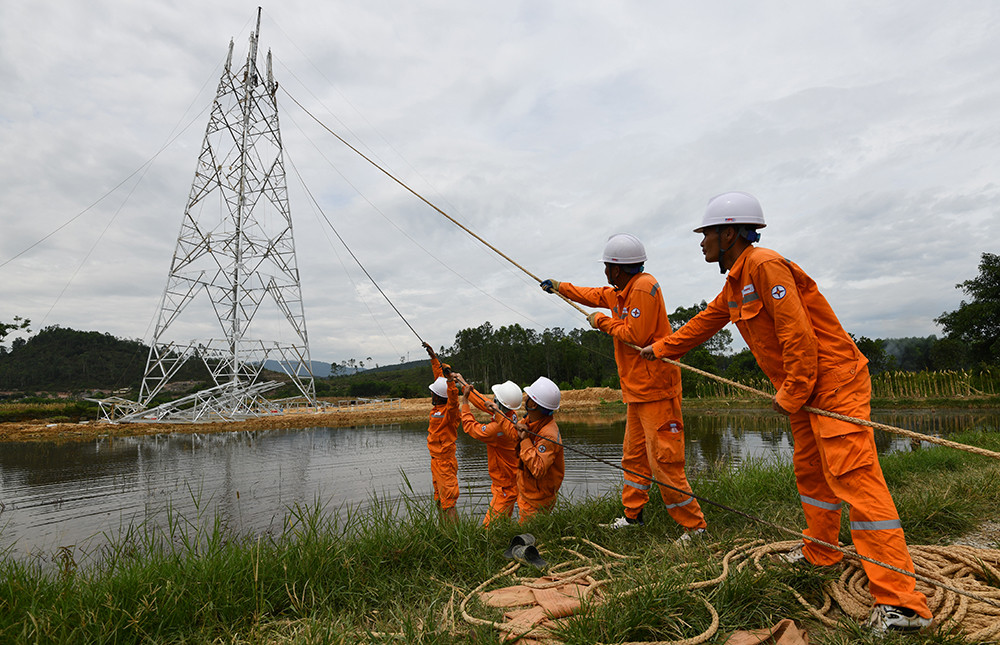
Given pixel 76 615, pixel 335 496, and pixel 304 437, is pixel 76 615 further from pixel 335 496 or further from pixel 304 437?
pixel 304 437

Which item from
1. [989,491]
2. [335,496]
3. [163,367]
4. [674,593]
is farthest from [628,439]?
[163,367]

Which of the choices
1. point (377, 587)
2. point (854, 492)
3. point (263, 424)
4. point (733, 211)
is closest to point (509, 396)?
point (377, 587)

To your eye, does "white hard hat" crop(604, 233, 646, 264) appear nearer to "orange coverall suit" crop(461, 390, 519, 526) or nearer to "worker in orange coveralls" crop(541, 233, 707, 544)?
"worker in orange coveralls" crop(541, 233, 707, 544)

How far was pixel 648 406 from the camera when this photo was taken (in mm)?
4629

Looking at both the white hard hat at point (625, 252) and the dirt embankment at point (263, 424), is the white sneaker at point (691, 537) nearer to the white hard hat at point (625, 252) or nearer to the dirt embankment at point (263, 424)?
the white hard hat at point (625, 252)

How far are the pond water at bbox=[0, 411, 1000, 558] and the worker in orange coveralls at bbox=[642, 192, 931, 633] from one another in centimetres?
179

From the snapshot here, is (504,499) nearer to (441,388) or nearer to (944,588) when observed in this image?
(441,388)

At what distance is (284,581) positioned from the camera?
3369 millimetres

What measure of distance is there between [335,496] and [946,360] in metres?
55.7

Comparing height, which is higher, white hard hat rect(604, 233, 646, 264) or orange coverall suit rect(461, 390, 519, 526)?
white hard hat rect(604, 233, 646, 264)

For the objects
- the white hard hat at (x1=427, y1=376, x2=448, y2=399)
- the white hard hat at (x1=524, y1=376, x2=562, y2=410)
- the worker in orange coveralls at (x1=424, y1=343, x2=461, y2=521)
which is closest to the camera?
the white hard hat at (x1=524, y1=376, x2=562, y2=410)

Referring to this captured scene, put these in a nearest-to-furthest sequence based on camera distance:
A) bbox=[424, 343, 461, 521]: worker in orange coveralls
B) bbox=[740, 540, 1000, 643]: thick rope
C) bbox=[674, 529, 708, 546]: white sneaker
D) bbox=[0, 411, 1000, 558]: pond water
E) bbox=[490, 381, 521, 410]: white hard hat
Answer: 1. bbox=[740, 540, 1000, 643]: thick rope
2. bbox=[674, 529, 708, 546]: white sneaker
3. bbox=[490, 381, 521, 410]: white hard hat
4. bbox=[424, 343, 461, 521]: worker in orange coveralls
5. bbox=[0, 411, 1000, 558]: pond water

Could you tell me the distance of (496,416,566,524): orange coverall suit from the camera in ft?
17.5

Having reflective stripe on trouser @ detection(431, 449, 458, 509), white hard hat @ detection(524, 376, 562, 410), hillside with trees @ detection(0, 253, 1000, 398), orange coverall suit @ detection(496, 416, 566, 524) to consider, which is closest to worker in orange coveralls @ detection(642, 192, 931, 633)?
white hard hat @ detection(524, 376, 562, 410)
